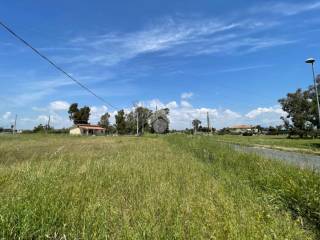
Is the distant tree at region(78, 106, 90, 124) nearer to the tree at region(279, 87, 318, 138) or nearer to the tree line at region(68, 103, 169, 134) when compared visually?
the tree line at region(68, 103, 169, 134)

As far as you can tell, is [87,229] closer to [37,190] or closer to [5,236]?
[5,236]

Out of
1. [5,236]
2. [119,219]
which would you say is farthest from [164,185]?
[5,236]

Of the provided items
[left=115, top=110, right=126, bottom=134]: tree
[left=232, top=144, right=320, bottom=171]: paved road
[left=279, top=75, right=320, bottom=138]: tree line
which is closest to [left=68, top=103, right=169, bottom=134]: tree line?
[left=115, top=110, right=126, bottom=134]: tree

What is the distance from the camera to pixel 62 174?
884cm

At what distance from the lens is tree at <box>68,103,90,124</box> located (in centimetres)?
11150

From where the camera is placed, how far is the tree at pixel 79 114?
11150 cm

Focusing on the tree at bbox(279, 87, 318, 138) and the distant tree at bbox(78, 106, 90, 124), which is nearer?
the tree at bbox(279, 87, 318, 138)

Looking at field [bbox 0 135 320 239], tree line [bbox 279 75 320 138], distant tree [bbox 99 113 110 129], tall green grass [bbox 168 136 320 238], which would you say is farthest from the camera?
distant tree [bbox 99 113 110 129]

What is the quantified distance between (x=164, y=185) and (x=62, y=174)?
290cm

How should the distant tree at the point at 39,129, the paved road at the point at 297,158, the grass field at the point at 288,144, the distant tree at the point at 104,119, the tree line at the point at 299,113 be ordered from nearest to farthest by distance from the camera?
the paved road at the point at 297,158 → the grass field at the point at 288,144 → the tree line at the point at 299,113 → the distant tree at the point at 39,129 → the distant tree at the point at 104,119

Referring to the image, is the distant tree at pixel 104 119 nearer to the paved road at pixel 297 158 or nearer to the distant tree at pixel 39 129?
the distant tree at pixel 39 129

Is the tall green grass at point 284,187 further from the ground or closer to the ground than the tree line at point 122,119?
closer to the ground

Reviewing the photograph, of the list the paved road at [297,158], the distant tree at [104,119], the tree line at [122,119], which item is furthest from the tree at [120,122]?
the paved road at [297,158]

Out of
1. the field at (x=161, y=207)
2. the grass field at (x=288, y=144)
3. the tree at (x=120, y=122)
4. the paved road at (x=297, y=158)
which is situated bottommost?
the field at (x=161, y=207)
